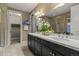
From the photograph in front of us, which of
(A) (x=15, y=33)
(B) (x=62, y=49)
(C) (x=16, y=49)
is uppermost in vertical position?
(A) (x=15, y=33)

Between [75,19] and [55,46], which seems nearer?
[55,46]

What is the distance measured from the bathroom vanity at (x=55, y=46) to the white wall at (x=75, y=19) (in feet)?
0.59

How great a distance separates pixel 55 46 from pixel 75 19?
23.3 inches

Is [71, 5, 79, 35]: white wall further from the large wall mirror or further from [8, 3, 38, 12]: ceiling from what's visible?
[8, 3, 38, 12]: ceiling

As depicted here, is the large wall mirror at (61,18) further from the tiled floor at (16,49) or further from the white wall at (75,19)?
the tiled floor at (16,49)

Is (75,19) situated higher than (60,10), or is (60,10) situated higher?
(60,10)

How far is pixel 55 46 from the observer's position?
184 cm

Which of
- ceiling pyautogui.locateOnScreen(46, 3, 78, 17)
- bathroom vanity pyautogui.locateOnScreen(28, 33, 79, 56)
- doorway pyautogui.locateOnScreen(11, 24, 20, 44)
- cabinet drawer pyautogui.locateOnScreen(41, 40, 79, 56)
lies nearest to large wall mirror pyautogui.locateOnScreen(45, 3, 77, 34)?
ceiling pyautogui.locateOnScreen(46, 3, 78, 17)

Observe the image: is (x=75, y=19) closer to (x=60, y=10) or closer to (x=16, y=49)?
(x=60, y=10)

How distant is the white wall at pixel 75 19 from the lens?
1.99 metres

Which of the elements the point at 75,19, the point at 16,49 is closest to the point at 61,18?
the point at 75,19

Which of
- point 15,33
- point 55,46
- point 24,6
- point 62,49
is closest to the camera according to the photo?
point 62,49

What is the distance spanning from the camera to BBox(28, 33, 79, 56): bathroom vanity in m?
1.49

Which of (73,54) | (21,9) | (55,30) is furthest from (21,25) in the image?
(73,54)
